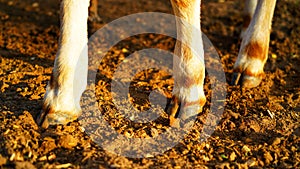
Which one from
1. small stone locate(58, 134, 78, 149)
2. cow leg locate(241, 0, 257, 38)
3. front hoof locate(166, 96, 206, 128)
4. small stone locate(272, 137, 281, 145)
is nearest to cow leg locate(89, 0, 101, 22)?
→ cow leg locate(241, 0, 257, 38)

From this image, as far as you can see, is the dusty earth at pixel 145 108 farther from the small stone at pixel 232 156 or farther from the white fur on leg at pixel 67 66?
the white fur on leg at pixel 67 66

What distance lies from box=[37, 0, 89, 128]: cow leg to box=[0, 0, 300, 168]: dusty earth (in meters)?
0.12

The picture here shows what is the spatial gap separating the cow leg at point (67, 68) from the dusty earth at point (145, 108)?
4.8 inches

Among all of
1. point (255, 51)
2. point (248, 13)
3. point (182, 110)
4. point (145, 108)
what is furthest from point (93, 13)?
point (182, 110)

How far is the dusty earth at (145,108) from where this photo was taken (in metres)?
3.97

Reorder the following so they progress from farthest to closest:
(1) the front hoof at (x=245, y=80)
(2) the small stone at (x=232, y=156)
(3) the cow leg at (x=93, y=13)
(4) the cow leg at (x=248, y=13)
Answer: (3) the cow leg at (x=93, y=13), (4) the cow leg at (x=248, y=13), (1) the front hoof at (x=245, y=80), (2) the small stone at (x=232, y=156)

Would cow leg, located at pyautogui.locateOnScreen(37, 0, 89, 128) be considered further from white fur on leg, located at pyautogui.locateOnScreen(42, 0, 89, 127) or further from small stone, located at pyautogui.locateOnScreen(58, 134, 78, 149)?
small stone, located at pyautogui.locateOnScreen(58, 134, 78, 149)

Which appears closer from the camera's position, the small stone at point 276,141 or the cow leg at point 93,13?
the small stone at point 276,141

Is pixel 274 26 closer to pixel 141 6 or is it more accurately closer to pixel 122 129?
pixel 141 6

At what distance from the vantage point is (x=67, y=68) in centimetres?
443

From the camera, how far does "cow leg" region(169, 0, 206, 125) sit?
4.57 m

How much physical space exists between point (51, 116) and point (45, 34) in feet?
9.44

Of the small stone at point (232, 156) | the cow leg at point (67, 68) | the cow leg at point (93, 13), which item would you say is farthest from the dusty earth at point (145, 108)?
the cow leg at point (93, 13)

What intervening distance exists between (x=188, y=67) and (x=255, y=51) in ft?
4.08
